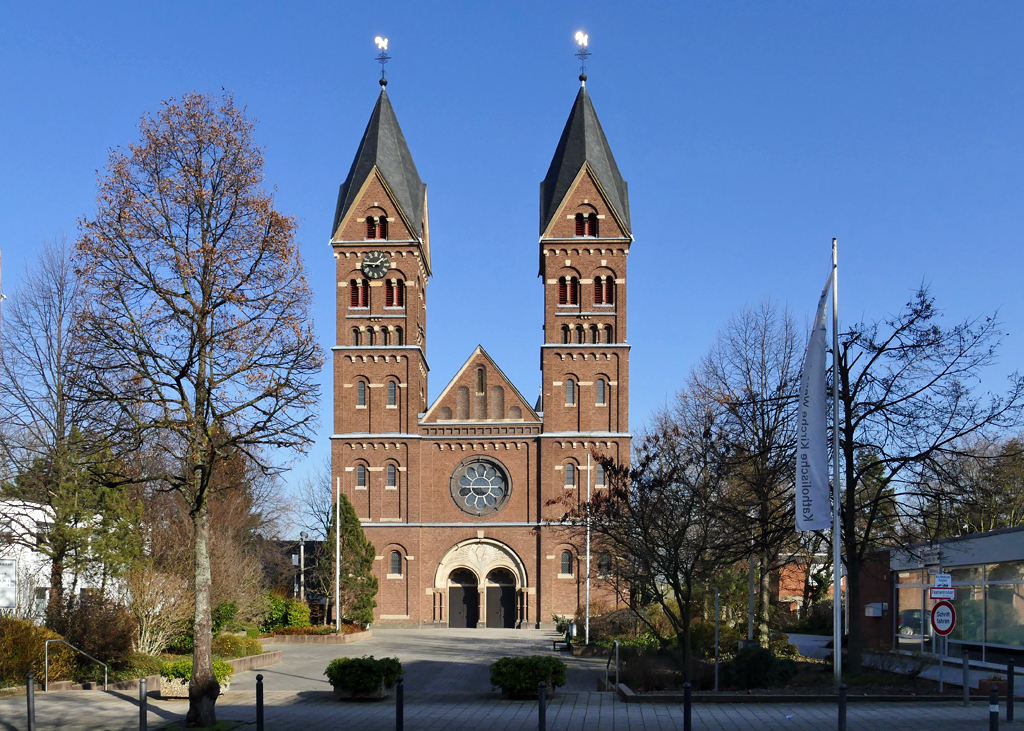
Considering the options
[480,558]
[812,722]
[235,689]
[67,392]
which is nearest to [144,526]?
[235,689]

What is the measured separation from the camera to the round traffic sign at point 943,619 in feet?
57.6

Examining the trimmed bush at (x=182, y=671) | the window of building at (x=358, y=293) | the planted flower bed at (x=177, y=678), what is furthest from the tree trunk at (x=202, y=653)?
the window of building at (x=358, y=293)

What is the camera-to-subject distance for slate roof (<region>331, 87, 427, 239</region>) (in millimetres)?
58125

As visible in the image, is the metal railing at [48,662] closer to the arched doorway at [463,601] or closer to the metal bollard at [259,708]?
the metal bollard at [259,708]

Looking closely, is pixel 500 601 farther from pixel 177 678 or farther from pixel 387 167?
pixel 177 678

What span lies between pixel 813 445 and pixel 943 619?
156 inches

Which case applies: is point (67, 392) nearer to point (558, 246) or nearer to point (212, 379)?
point (212, 379)

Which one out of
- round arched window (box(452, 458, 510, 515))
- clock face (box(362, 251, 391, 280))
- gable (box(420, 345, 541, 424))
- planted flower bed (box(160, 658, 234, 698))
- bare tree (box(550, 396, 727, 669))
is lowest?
planted flower bed (box(160, 658, 234, 698))

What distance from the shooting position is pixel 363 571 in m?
51.0

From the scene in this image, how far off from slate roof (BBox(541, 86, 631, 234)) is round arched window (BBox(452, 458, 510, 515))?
1320 cm

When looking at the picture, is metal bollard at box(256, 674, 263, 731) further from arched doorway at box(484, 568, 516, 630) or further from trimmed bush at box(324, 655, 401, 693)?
arched doorway at box(484, 568, 516, 630)

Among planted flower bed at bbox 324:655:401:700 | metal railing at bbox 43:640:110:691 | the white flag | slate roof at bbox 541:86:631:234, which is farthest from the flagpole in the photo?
slate roof at bbox 541:86:631:234

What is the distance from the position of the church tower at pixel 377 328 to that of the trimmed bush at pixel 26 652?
32081 mm

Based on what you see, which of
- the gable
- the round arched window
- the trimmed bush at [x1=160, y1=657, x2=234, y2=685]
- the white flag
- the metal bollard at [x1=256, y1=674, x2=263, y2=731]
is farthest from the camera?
the gable
